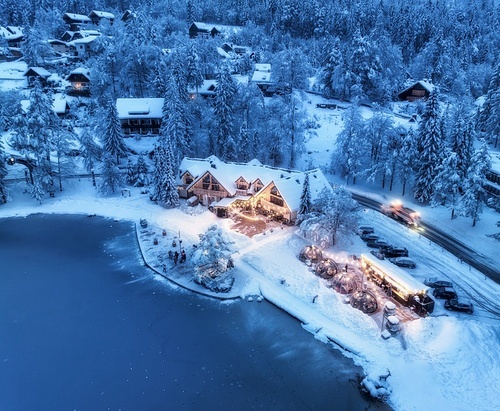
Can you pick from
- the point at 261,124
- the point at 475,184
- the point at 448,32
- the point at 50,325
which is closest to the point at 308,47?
the point at 448,32

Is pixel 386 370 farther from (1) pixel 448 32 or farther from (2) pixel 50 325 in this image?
(1) pixel 448 32

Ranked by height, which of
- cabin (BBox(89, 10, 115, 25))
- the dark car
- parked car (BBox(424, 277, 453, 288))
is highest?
cabin (BBox(89, 10, 115, 25))

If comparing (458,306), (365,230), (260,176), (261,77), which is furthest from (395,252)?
(261,77)

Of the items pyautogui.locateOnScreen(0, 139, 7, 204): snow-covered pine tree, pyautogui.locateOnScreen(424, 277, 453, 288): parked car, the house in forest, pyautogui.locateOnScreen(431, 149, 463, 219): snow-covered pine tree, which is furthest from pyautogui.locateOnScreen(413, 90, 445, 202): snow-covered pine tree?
pyautogui.locateOnScreen(0, 139, 7, 204): snow-covered pine tree

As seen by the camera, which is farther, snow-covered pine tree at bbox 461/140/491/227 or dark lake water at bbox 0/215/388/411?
snow-covered pine tree at bbox 461/140/491/227

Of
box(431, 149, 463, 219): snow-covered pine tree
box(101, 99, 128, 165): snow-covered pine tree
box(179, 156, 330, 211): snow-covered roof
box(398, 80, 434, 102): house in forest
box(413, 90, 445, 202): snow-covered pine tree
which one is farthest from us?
box(398, 80, 434, 102): house in forest

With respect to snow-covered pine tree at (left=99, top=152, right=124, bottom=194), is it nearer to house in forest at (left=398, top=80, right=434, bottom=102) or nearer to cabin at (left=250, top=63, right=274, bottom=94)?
cabin at (left=250, top=63, right=274, bottom=94)

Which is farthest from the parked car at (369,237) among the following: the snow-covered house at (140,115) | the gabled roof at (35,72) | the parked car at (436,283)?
the gabled roof at (35,72)
